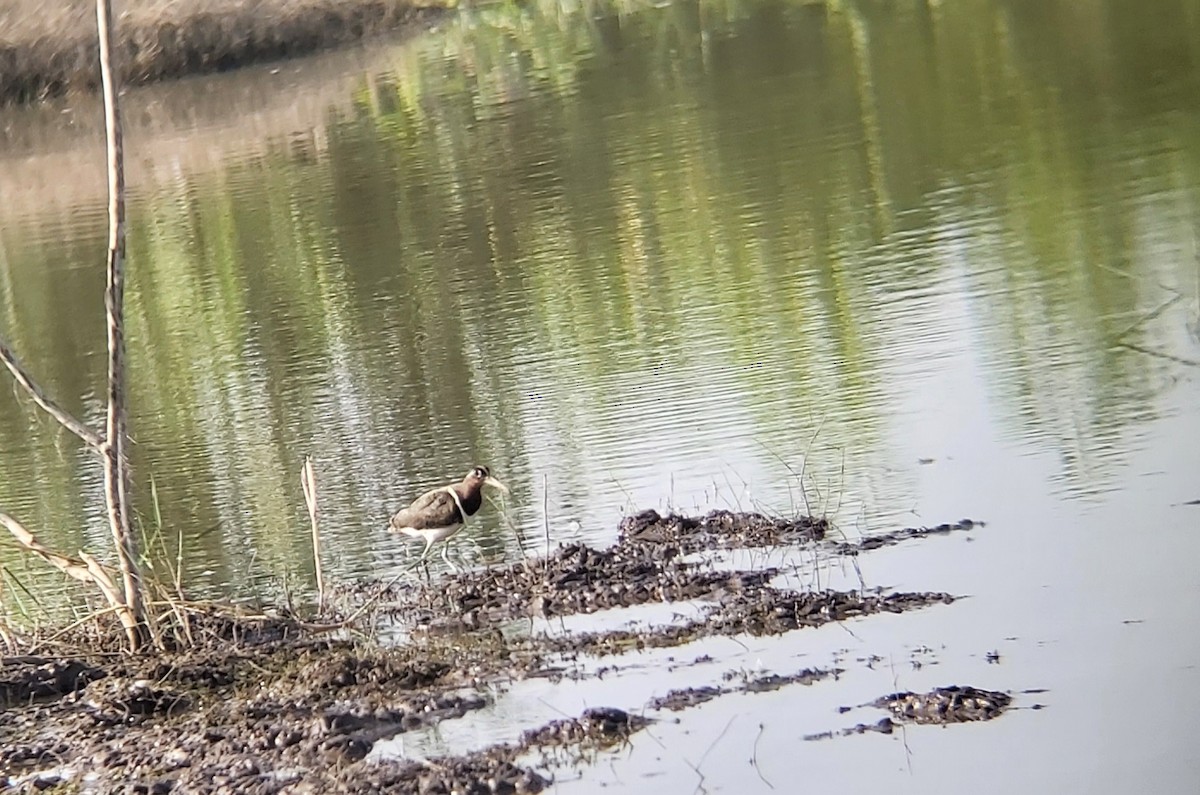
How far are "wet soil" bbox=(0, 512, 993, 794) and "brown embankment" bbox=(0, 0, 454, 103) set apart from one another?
1022 inches

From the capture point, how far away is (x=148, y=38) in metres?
32.7

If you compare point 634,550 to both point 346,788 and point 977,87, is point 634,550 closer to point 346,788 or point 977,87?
point 346,788

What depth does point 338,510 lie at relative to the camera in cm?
906

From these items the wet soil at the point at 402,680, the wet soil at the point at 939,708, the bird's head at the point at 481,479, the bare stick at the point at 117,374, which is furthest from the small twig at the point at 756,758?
the bare stick at the point at 117,374

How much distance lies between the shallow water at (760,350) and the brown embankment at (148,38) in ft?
33.4

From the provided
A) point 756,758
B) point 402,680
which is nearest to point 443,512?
point 402,680

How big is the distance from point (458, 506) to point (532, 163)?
424 inches

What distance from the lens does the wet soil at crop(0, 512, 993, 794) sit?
19.9 ft

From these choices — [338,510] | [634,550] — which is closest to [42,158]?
[338,510]

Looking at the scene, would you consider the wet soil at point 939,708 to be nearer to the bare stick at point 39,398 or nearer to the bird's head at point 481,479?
the bird's head at point 481,479

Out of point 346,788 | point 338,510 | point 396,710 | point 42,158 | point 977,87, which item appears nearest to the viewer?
point 346,788

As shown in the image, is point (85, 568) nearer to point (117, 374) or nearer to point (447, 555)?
point (117, 374)

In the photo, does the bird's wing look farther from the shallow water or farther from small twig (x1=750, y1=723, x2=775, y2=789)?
small twig (x1=750, y1=723, x2=775, y2=789)

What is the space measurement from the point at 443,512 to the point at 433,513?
41 millimetres
